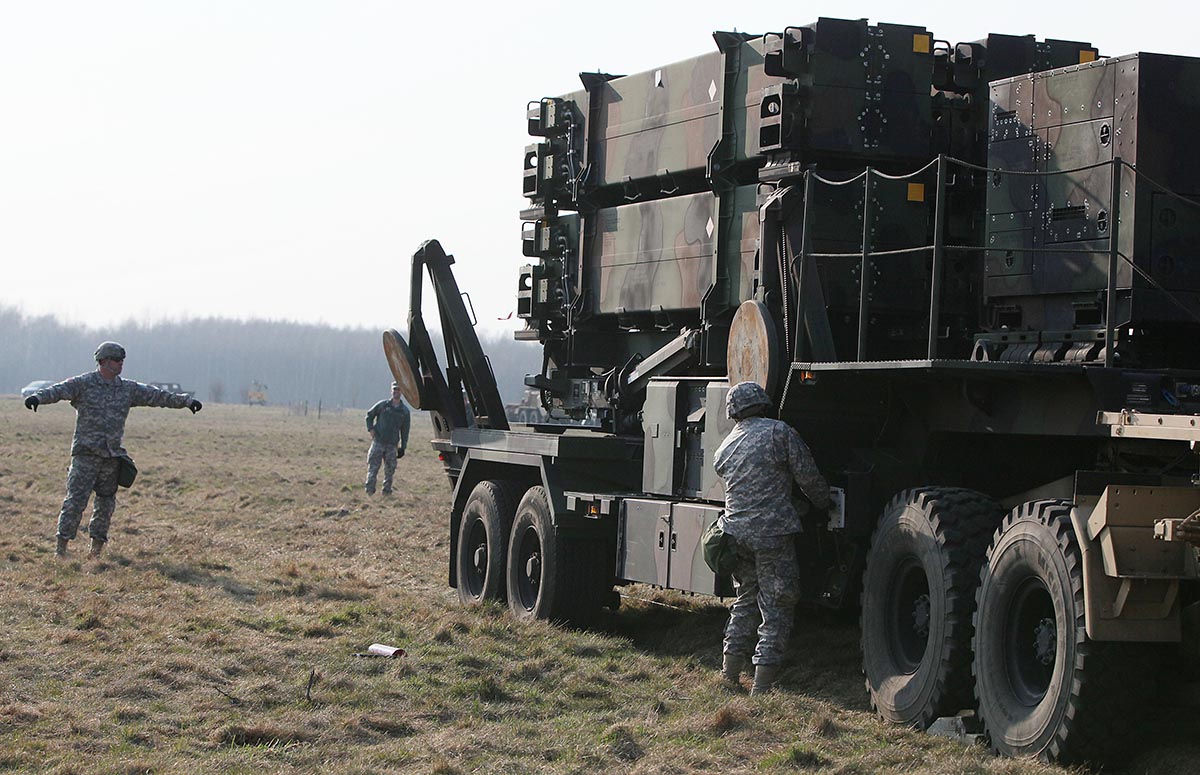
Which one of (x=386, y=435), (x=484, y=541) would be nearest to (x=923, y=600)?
(x=484, y=541)

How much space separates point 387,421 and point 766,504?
1650cm

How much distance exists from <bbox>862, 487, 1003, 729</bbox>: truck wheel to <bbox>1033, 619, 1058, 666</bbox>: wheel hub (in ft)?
1.73

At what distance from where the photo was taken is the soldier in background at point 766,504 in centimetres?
927

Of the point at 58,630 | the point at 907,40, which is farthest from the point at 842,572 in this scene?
the point at 58,630

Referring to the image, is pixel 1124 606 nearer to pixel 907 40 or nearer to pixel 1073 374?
pixel 1073 374

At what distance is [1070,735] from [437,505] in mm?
17695

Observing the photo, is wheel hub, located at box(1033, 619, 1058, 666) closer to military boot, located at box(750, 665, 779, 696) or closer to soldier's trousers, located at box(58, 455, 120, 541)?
military boot, located at box(750, 665, 779, 696)

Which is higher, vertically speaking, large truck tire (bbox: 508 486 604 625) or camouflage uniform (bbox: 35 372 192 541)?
camouflage uniform (bbox: 35 372 192 541)

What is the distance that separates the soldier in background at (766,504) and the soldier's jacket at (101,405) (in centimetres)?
758

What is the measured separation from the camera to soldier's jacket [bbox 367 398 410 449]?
25125mm

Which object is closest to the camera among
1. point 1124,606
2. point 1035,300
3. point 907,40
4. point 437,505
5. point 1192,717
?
point 1124,606

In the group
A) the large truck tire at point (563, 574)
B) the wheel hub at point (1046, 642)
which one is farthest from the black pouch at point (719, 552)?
the large truck tire at point (563, 574)

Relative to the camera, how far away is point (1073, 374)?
768 cm

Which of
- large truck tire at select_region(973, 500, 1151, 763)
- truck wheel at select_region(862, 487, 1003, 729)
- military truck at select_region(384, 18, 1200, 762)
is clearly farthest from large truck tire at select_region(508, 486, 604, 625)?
large truck tire at select_region(973, 500, 1151, 763)
